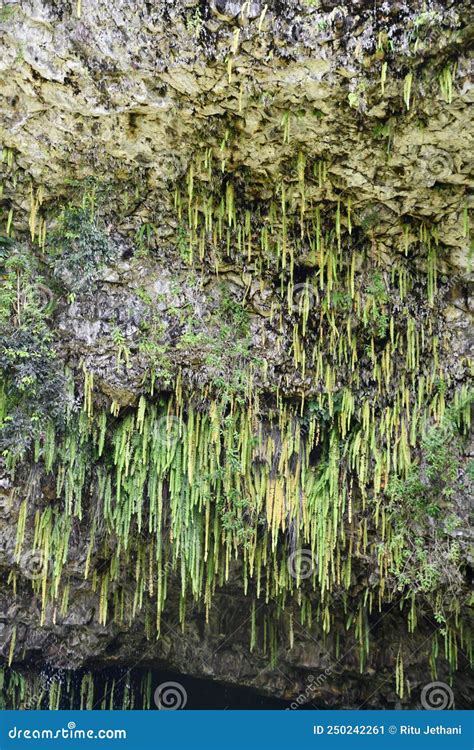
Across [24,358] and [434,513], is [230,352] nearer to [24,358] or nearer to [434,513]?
[24,358]

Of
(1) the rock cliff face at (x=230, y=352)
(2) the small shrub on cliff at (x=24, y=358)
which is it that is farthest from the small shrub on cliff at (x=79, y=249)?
(2) the small shrub on cliff at (x=24, y=358)

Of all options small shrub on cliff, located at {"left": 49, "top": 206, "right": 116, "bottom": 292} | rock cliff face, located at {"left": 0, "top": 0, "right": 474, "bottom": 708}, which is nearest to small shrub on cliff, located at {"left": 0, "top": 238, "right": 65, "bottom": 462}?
rock cliff face, located at {"left": 0, "top": 0, "right": 474, "bottom": 708}

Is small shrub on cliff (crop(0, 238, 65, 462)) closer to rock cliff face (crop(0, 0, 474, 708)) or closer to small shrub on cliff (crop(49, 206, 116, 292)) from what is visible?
rock cliff face (crop(0, 0, 474, 708))

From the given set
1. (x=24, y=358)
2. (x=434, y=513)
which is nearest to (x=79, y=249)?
(x=24, y=358)

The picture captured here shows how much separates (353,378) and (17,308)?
3169 millimetres

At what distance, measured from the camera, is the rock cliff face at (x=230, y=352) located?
5730mm

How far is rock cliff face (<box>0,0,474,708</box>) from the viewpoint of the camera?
18.8ft

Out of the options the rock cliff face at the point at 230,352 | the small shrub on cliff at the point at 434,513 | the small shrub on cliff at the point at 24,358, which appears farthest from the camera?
the small shrub on cliff at the point at 434,513

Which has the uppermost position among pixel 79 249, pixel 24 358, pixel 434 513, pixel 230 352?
pixel 79 249

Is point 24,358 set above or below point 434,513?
above

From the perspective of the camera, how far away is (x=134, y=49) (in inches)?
206

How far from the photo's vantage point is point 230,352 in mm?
6484

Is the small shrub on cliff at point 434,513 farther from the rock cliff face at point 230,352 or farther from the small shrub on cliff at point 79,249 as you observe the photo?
the small shrub on cliff at point 79,249
